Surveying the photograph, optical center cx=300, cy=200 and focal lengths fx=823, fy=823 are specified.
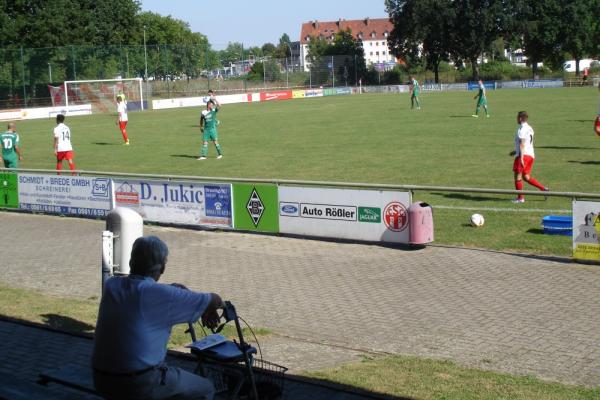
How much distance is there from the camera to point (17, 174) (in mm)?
20031

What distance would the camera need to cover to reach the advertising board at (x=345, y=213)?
1417cm

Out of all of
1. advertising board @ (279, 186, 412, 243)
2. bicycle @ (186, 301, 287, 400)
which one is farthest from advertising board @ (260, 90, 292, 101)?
bicycle @ (186, 301, 287, 400)

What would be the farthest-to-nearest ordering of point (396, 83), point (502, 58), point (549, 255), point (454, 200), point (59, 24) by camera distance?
1. point (502, 58)
2. point (396, 83)
3. point (59, 24)
4. point (454, 200)
5. point (549, 255)

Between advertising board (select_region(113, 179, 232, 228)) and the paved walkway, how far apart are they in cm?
43

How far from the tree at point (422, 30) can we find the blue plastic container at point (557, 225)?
298 ft

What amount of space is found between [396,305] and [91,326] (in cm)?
389

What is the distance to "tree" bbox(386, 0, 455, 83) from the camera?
103m

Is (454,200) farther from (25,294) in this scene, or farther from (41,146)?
(41,146)

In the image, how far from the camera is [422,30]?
103938mm

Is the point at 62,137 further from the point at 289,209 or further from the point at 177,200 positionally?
the point at 289,209

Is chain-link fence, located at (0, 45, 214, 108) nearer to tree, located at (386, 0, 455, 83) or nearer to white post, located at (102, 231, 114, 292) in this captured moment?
tree, located at (386, 0, 455, 83)

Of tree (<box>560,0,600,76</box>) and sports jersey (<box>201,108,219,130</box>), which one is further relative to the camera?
tree (<box>560,0,600,76</box>)

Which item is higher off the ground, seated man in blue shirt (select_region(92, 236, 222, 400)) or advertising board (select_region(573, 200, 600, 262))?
seated man in blue shirt (select_region(92, 236, 222, 400))

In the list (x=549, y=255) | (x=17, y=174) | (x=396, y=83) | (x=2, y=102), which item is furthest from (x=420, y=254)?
(x=396, y=83)
